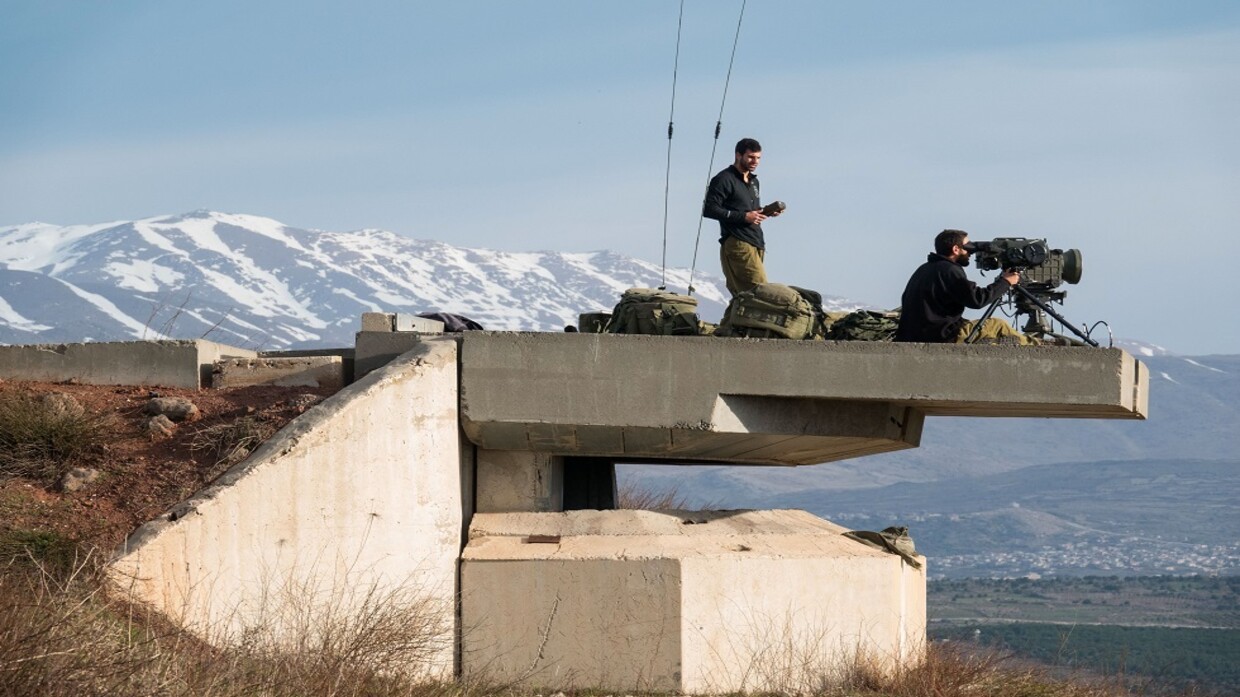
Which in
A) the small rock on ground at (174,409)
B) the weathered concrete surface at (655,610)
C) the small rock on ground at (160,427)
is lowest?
the weathered concrete surface at (655,610)

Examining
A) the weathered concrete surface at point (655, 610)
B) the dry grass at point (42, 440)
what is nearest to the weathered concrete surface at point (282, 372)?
the dry grass at point (42, 440)

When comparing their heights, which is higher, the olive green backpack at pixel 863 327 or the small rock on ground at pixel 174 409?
the olive green backpack at pixel 863 327

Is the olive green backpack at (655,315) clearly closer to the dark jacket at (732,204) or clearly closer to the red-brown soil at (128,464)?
the dark jacket at (732,204)

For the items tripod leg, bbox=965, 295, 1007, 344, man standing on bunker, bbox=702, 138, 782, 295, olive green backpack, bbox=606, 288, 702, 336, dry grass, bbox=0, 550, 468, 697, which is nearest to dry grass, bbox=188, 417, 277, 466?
dry grass, bbox=0, 550, 468, 697

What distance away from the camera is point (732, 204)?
1382 cm

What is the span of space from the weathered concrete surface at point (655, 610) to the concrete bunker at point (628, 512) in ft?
0.04

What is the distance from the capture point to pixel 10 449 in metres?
11.7

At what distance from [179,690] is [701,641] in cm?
448

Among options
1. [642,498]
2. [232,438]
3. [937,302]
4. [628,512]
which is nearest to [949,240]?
[937,302]

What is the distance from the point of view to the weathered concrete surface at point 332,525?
33.4 feet

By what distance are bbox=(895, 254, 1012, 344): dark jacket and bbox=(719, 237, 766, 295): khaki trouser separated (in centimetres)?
151

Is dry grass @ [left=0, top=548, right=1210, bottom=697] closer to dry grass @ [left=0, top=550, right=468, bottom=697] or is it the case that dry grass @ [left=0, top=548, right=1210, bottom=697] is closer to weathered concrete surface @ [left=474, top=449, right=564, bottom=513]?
dry grass @ [left=0, top=550, right=468, bottom=697]

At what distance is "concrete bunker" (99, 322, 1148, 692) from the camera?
37.9ft

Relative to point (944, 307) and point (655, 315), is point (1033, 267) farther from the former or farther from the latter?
point (655, 315)
